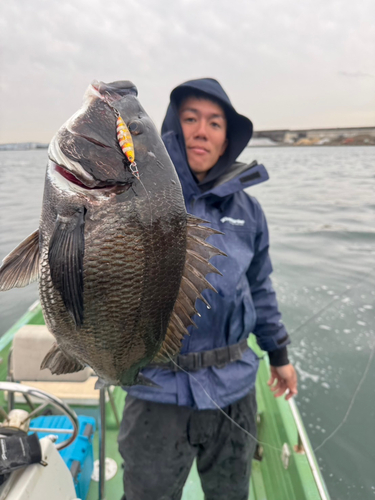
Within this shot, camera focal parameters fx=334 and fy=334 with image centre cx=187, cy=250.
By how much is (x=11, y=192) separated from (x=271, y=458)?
1641cm

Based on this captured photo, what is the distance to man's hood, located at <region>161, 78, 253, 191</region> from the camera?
2.09 m

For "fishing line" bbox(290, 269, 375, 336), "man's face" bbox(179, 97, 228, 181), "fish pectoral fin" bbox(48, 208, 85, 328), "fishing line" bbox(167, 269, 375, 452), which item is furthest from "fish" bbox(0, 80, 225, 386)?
"fishing line" bbox(290, 269, 375, 336)

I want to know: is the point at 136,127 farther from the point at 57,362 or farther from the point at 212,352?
the point at 212,352

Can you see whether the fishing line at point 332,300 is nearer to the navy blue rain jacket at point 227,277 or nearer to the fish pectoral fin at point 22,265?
the navy blue rain jacket at point 227,277

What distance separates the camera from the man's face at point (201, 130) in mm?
2094

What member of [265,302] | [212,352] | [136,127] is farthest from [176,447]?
[136,127]

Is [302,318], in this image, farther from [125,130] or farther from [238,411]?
[125,130]

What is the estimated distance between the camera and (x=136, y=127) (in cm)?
117

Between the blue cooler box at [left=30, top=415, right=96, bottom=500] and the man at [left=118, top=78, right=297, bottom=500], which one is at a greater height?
the man at [left=118, top=78, right=297, bottom=500]

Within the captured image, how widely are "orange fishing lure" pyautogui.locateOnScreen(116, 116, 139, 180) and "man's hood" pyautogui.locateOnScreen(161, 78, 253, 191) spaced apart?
98cm

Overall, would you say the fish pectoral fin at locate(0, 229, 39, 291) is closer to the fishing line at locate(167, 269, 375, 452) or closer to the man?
the fishing line at locate(167, 269, 375, 452)

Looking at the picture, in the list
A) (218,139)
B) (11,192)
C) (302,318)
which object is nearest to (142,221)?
(218,139)

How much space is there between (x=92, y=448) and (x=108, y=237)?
225 centimetres

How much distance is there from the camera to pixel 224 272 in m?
1.86
